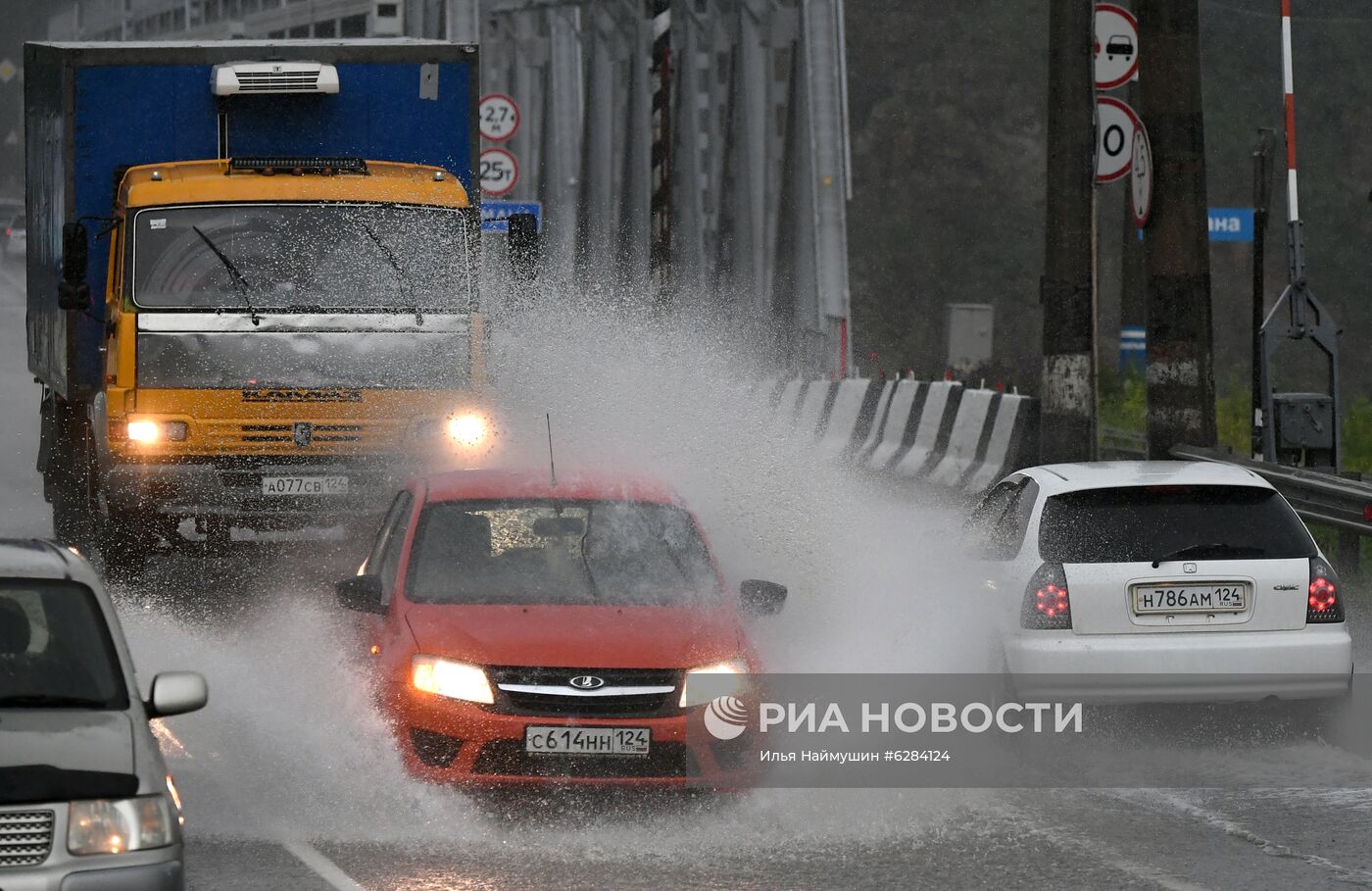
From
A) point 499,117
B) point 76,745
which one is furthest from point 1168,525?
point 499,117

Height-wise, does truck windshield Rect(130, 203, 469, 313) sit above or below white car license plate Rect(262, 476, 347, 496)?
above

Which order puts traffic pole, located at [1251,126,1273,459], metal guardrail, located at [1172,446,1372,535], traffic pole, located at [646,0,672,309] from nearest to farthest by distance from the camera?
metal guardrail, located at [1172,446,1372,535] → traffic pole, located at [1251,126,1273,459] → traffic pole, located at [646,0,672,309]

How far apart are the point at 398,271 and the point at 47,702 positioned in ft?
27.9

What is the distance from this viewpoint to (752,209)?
3794cm

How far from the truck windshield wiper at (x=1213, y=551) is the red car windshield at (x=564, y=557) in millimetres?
1910

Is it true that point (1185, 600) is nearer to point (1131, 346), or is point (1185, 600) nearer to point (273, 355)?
point (273, 355)

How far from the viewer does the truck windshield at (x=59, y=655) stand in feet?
21.8

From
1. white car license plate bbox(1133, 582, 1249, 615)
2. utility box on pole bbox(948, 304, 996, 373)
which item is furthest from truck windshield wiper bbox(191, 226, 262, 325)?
utility box on pole bbox(948, 304, 996, 373)

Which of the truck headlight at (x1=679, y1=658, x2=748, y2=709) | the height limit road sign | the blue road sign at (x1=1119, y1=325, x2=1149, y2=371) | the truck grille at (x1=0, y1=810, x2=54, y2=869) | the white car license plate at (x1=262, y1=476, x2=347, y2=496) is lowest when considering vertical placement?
the truck grille at (x1=0, y1=810, x2=54, y2=869)

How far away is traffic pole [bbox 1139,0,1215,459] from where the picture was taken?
17.3 metres

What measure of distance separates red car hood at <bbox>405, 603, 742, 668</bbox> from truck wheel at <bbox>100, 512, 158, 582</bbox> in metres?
6.21

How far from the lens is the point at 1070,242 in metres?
19.1

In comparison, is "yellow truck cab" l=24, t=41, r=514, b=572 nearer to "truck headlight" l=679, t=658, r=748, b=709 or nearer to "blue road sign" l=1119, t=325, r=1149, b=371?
"truck headlight" l=679, t=658, r=748, b=709

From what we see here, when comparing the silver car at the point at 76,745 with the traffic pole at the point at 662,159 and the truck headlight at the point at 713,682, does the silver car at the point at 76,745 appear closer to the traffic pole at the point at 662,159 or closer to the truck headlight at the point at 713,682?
the truck headlight at the point at 713,682
